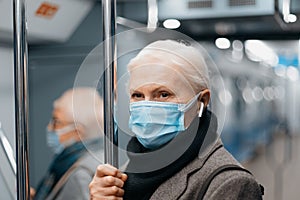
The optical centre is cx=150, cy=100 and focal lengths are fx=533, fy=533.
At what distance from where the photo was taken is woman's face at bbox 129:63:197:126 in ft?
3.40

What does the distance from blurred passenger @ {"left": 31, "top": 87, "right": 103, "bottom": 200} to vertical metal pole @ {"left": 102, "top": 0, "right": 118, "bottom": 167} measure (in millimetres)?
151

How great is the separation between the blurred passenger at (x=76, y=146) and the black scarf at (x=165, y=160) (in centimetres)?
30

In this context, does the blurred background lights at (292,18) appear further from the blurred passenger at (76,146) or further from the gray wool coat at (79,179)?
the gray wool coat at (79,179)

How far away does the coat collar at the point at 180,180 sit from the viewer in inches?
40.3

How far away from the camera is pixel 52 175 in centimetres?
223

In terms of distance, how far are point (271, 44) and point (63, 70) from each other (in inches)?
52.6

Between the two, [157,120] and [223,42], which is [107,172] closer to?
[157,120]

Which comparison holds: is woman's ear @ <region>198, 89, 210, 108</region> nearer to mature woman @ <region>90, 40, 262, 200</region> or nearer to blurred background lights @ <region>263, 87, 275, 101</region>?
mature woman @ <region>90, 40, 262, 200</region>

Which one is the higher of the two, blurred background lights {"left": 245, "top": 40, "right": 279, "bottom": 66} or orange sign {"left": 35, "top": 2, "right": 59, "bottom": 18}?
orange sign {"left": 35, "top": 2, "right": 59, "bottom": 18}

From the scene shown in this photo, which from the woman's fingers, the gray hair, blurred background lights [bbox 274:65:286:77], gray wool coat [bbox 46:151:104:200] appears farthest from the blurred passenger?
blurred background lights [bbox 274:65:286:77]

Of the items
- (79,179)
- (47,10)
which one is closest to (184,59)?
(79,179)

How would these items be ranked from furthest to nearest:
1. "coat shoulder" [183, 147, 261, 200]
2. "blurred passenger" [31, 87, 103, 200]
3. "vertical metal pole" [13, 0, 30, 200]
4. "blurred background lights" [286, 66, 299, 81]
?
"blurred background lights" [286, 66, 299, 81] < "blurred passenger" [31, 87, 103, 200] < "vertical metal pole" [13, 0, 30, 200] < "coat shoulder" [183, 147, 261, 200]

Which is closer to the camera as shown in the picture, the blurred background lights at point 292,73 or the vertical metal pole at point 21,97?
the vertical metal pole at point 21,97

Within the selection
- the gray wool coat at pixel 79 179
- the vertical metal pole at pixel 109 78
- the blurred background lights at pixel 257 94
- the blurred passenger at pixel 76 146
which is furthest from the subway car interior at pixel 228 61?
the vertical metal pole at pixel 109 78
